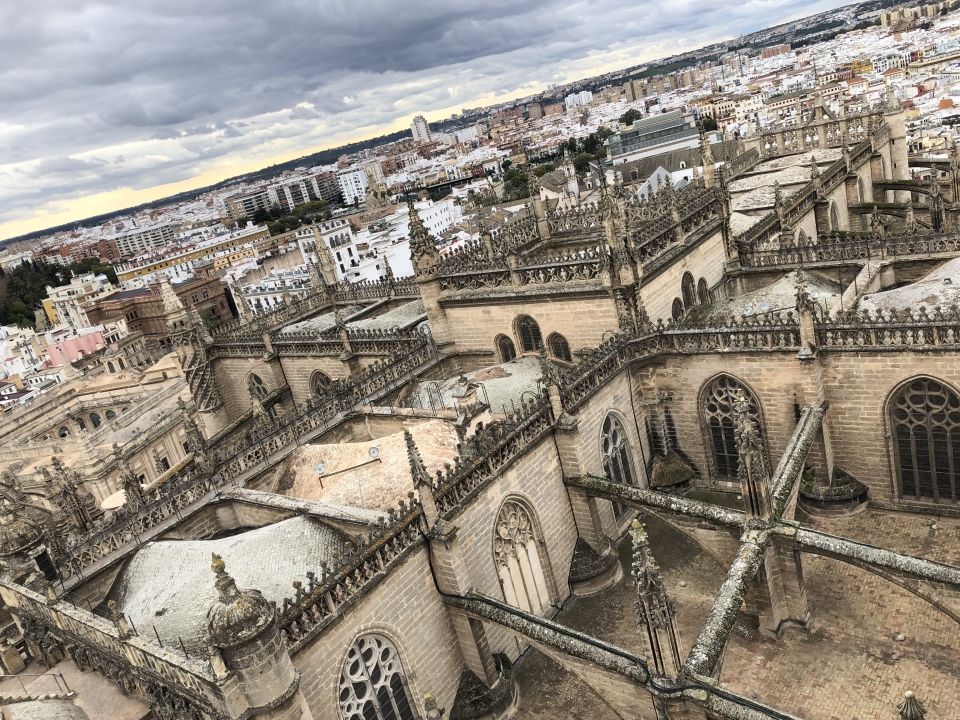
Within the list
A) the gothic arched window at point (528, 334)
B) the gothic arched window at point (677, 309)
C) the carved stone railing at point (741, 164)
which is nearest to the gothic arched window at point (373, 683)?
the gothic arched window at point (528, 334)

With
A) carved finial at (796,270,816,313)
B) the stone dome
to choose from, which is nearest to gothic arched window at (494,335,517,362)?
carved finial at (796,270,816,313)

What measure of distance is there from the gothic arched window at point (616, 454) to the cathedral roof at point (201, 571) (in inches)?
370

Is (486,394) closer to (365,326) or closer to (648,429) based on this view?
(648,429)

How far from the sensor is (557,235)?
34.0 m

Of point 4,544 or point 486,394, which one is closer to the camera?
point 4,544

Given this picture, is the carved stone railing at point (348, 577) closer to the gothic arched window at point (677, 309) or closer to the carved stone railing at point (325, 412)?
the carved stone railing at point (325, 412)

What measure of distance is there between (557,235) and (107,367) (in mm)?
88294

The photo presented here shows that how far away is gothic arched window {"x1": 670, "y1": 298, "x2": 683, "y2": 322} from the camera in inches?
1057

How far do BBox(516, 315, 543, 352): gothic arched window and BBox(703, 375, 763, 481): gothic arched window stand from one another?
6.28 m

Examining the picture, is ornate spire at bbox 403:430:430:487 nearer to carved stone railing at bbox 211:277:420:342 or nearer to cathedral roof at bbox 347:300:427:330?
cathedral roof at bbox 347:300:427:330

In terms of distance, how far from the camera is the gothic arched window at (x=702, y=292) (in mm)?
28750

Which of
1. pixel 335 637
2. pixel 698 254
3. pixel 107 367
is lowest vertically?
pixel 107 367

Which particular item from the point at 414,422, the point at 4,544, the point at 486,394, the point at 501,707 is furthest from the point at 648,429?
the point at 4,544

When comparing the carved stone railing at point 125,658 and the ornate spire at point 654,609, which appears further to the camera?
the ornate spire at point 654,609
